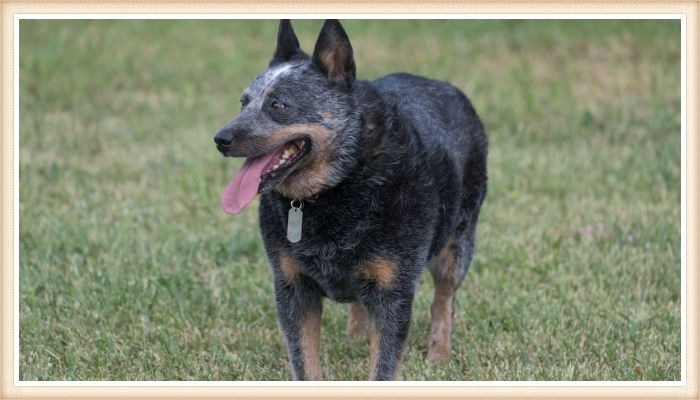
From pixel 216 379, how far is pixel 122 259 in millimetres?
1794

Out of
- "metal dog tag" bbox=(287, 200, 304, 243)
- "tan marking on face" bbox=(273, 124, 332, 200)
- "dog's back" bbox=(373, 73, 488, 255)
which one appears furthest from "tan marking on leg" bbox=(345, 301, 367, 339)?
"tan marking on face" bbox=(273, 124, 332, 200)

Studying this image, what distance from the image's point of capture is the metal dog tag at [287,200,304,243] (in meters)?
4.59

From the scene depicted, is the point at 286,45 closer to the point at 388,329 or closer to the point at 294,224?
the point at 294,224

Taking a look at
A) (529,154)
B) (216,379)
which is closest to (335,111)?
(216,379)

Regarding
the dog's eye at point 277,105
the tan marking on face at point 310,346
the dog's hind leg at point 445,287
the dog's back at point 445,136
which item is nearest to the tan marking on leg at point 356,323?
the dog's hind leg at point 445,287

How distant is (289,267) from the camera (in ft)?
15.5

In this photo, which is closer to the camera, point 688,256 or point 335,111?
point 335,111

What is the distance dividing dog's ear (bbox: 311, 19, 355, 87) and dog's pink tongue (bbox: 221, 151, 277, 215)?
1.63ft

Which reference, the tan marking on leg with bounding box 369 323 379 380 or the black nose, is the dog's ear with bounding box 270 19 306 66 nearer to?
the black nose

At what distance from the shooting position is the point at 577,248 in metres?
7.07

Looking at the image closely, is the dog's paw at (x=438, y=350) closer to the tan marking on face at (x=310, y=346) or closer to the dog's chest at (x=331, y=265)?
the tan marking on face at (x=310, y=346)

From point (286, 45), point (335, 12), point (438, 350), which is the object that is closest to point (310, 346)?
point (438, 350)

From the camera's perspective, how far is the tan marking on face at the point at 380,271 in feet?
15.0

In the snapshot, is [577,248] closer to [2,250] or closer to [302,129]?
[302,129]
